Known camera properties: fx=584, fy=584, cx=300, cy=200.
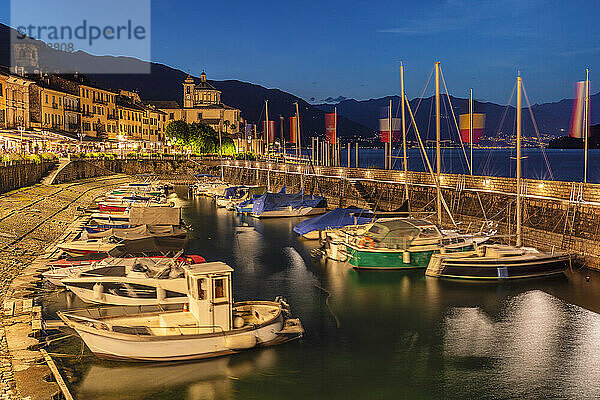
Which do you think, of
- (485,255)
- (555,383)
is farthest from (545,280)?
(555,383)

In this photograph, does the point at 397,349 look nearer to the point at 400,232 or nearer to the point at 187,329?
the point at 187,329

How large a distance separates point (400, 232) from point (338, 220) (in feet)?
37.7

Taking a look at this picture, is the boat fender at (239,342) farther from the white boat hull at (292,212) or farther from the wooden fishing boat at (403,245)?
the white boat hull at (292,212)

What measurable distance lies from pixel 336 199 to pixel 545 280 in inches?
1685

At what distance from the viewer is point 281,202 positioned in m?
71.4

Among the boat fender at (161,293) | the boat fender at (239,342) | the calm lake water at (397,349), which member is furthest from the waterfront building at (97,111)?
the boat fender at (239,342)

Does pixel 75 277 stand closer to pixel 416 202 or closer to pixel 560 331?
pixel 560 331

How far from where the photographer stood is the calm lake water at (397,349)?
21.4 m

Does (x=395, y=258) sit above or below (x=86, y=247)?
below

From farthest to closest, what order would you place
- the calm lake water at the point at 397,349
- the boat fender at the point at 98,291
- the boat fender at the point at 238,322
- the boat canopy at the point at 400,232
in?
the boat canopy at the point at 400,232 → the boat fender at the point at 98,291 → the boat fender at the point at 238,322 → the calm lake water at the point at 397,349

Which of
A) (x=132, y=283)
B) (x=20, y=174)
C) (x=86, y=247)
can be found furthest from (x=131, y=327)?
(x=20, y=174)

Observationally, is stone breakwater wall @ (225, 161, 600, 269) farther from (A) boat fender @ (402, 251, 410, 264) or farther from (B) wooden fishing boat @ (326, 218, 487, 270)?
(A) boat fender @ (402, 251, 410, 264)

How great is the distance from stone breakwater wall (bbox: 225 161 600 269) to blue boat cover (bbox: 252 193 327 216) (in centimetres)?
497

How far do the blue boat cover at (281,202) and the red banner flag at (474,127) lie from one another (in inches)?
853
